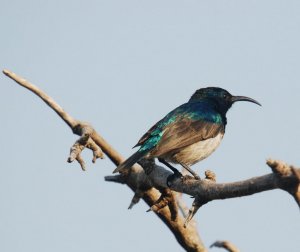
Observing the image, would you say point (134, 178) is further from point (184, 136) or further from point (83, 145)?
point (184, 136)

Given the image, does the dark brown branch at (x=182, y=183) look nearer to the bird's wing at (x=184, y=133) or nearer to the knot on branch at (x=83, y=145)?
the knot on branch at (x=83, y=145)

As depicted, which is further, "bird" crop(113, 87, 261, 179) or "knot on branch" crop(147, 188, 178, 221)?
"bird" crop(113, 87, 261, 179)

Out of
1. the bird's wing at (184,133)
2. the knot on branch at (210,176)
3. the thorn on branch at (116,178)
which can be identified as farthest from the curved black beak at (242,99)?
the knot on branch at (210,176)

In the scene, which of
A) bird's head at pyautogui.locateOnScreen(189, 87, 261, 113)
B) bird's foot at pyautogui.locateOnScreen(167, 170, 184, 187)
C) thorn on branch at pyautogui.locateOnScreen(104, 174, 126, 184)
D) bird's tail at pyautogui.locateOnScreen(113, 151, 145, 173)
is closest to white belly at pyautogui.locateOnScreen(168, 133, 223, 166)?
bird's tail at pyautogui.locateOnScreen(113, 151, 145, 173)

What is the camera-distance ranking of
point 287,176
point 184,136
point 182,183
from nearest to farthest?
point 287,176, point 182,183, point 184,136

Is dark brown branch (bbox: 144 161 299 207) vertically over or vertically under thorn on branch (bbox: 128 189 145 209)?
under

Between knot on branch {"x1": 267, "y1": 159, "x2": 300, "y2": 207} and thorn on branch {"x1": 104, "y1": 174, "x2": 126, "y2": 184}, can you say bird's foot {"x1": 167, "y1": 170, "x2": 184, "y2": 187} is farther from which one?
knot on branch {"x1": 267, "y1": 159, "x2": 300, "y2": 207}

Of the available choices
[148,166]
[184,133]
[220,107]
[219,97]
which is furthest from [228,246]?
[219,97]

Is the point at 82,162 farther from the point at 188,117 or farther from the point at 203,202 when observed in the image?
the point at 188,117
